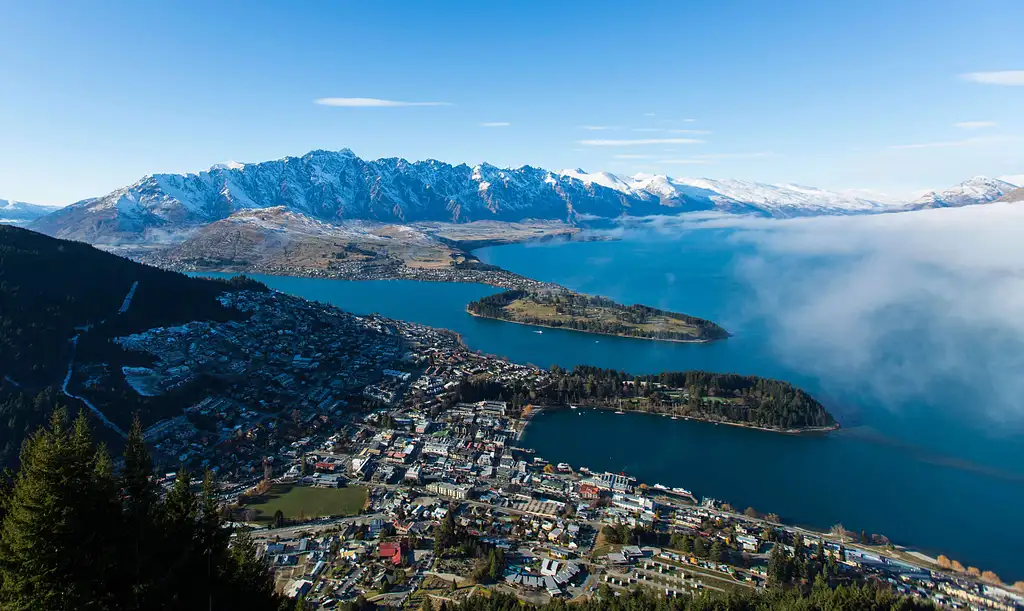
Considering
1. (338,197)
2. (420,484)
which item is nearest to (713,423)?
(420,484)

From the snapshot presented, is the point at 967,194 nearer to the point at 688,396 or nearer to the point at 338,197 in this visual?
the point at 338,197

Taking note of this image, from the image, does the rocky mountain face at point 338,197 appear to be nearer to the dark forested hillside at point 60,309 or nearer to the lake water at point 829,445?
the dark forested hillside at point 60,309

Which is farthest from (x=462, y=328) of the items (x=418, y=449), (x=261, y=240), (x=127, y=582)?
(x=261, y=240)

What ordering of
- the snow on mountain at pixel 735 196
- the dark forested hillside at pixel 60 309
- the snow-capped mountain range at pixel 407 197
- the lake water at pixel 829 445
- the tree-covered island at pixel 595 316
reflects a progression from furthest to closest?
the snow on mountain at pixel 735 196, the snow-capped mountain range at pixel 407 197, the tree-covered island at pixel 595 316, the dark forested hillside at pixel 60 309, the lake water at pixel 829 445

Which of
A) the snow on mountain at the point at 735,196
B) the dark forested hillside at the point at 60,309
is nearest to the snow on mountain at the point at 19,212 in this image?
the dark forested hillside at the point at 60,309

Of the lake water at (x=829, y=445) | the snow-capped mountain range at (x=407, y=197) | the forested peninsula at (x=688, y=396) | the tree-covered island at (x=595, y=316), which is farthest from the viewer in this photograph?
the snow-capped mountain range at (x=407, y=197)
